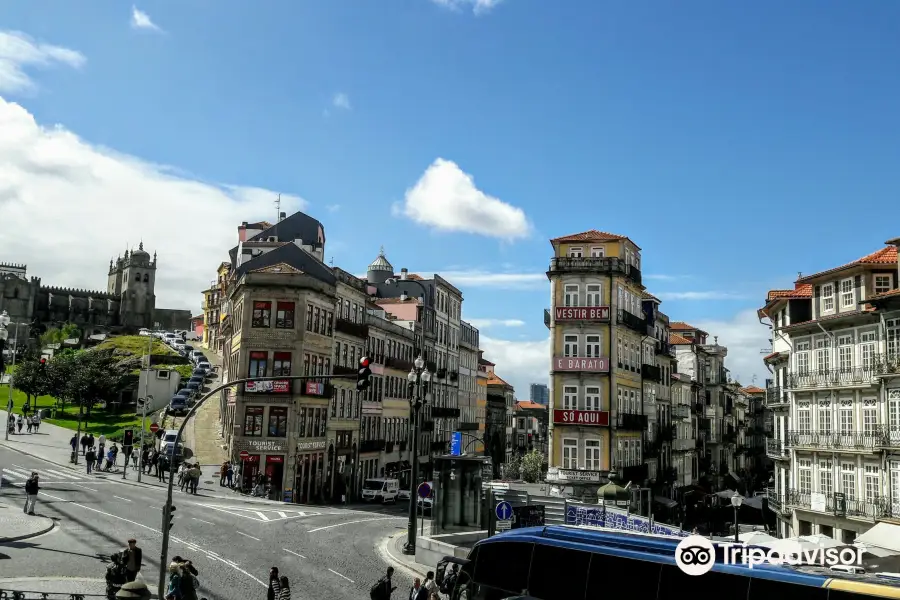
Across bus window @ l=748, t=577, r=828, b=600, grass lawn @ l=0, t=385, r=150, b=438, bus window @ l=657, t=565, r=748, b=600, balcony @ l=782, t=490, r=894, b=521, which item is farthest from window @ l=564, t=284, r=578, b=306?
bus window @ l=748, t=577, r=828, b=600

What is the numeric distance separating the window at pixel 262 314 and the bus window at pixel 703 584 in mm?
42735

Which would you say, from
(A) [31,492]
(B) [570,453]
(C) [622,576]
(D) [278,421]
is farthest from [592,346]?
(C) [622,576]

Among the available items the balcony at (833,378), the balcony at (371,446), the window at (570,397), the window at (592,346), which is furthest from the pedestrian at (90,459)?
the balcony at (833,378)

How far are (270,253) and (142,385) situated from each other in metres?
16.3

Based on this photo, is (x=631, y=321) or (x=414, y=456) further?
(x=631, y=321)

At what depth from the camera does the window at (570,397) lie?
2109 inches

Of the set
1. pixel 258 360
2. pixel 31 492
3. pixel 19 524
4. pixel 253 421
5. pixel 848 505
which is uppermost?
pixel 258 360

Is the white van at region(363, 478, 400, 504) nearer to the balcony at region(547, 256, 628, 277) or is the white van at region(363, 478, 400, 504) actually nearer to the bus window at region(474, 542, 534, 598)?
the balcony at region(547, 256, 628, 277)

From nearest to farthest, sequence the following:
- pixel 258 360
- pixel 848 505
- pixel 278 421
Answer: pixel 848 505 → pixel 278 421 → pixel 258 360

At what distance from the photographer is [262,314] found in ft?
175

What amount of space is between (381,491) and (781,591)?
160ft

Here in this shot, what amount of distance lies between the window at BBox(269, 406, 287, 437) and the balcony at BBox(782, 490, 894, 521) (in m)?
30.3

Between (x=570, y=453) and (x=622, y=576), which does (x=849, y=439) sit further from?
(x=622, y=576)

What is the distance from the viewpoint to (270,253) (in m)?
61.8
